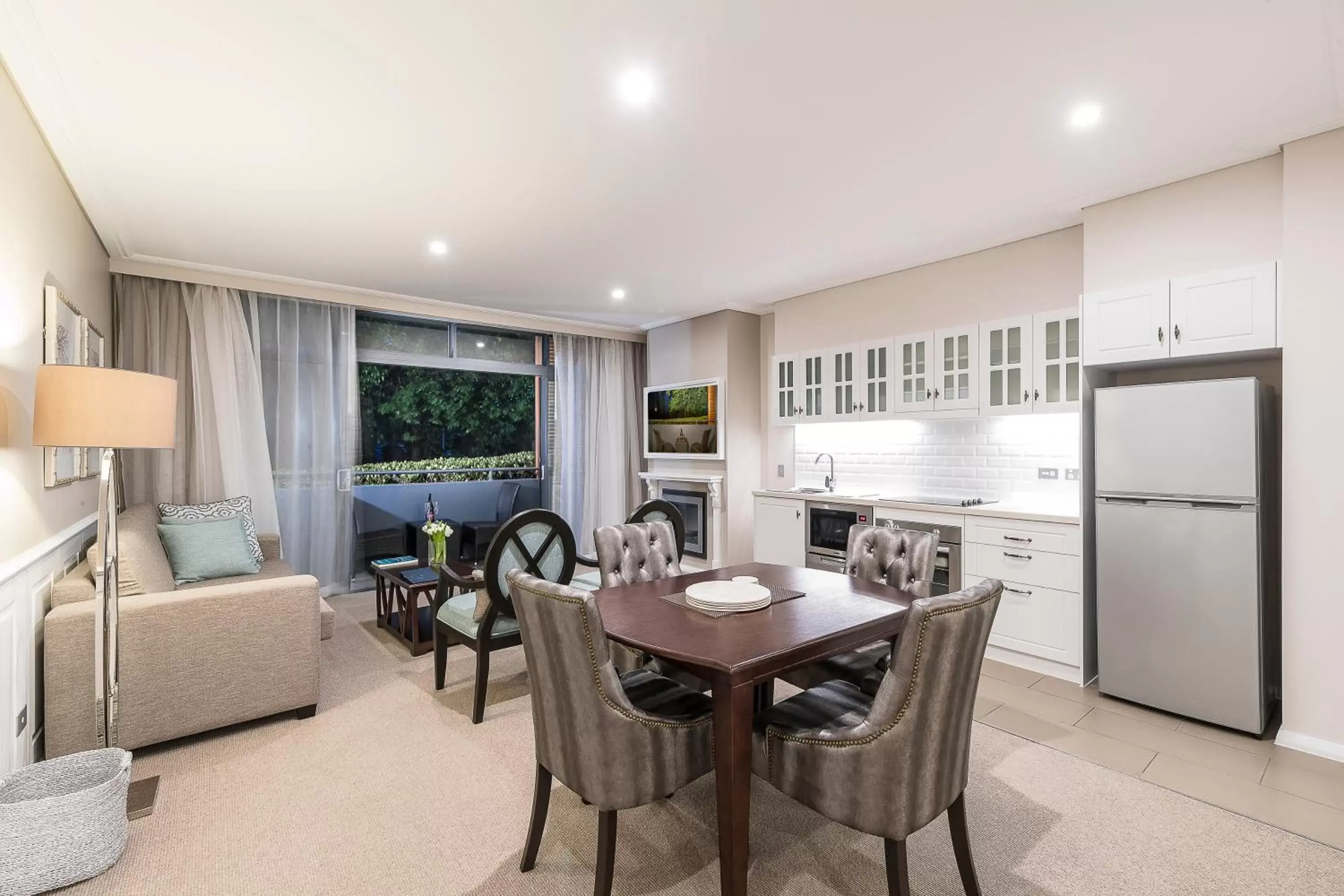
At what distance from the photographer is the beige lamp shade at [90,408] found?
2000 millimetres

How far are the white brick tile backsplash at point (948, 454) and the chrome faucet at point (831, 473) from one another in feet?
0.13

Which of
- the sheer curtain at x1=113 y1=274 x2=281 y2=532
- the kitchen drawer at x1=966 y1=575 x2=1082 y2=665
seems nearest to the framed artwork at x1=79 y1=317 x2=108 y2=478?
the sheer curtain at x1=113 y1=274 x2=281 y2=532

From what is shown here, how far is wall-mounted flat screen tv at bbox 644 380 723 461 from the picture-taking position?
18.8 ft

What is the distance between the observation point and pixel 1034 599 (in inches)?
137

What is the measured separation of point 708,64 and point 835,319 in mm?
3116

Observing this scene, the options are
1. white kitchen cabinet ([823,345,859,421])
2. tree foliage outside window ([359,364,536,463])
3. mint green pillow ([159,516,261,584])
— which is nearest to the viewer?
mint green pillow ([159,516,261,584])

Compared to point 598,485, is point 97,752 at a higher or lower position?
lower

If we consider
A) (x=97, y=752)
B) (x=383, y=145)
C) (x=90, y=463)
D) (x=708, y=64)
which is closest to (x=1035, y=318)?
(x=708, y=64)

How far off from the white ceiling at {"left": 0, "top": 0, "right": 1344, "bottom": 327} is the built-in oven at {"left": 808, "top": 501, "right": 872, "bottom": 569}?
183 centimetres

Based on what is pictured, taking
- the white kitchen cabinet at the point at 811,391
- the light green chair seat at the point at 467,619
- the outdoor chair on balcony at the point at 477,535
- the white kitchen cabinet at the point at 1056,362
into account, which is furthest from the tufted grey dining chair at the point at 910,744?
the outdoor chair on balcony at the point at 477,535

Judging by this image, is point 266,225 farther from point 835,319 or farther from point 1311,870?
point 1311,870

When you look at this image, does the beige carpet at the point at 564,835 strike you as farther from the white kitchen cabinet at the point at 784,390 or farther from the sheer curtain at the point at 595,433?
the sheer curtain at the point at 595,433

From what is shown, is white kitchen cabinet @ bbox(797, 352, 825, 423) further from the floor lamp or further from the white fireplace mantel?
the floor lamp

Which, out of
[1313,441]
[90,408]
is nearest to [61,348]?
[90,408]
